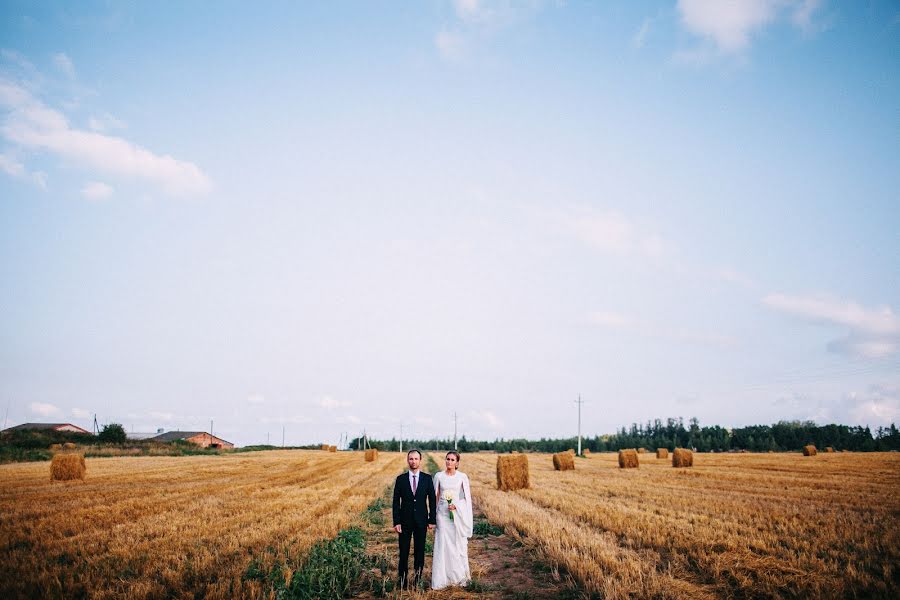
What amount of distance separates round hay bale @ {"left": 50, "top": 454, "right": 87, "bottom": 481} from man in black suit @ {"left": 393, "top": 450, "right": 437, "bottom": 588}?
84.6ft

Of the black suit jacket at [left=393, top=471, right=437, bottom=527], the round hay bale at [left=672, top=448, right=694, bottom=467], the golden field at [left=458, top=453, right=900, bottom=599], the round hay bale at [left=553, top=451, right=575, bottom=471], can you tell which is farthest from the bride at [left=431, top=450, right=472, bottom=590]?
the round hay bale at [left=672, top=448, right=694, bottom=467]

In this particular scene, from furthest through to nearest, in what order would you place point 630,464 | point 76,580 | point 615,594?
point 630,464, point 76,580, point 615,594

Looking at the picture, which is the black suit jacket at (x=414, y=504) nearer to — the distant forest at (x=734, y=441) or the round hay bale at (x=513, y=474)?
the round hay bale at (x=513, y=474)

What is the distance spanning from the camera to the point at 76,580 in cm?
779

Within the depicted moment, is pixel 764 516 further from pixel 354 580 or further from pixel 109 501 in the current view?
pixel 109 501

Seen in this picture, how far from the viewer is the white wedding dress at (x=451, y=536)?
817 cm

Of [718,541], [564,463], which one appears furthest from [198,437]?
[718,541]

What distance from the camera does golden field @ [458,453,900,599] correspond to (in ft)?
24.2

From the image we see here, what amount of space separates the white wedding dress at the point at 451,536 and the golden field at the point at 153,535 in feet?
9.31

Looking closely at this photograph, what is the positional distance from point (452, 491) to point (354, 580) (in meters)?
2.21

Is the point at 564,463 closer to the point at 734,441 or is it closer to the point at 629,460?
the point at 629,460

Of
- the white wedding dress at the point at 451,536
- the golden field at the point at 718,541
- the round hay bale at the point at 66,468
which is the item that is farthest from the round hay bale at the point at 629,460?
the round hay bale at the point at 66,468

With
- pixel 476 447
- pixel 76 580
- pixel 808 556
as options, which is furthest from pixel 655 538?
pixel 476 447

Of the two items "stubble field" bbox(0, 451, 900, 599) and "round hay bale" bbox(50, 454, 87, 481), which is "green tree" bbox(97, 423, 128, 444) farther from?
"stubble field" bbox(0, 451, 900, 599)
